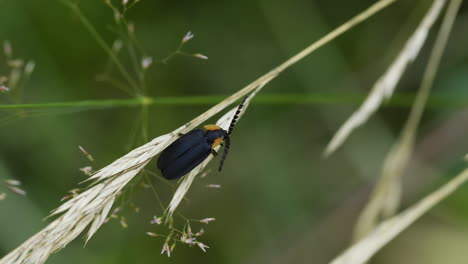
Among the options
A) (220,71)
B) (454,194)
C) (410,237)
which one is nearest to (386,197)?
(454,194)

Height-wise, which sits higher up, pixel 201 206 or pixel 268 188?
pixel 201 206

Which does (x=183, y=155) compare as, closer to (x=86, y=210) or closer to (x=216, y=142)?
(x=216, y=142)

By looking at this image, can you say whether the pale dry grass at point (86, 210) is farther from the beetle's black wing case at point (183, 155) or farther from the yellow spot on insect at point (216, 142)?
the yellow spot on insect at point (216, 142)

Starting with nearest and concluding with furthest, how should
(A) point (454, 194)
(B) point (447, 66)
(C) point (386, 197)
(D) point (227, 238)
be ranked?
(C) point (386, 197) < (A) point (454, 194) < (B) point (447, 66) < (D) point (227, 238)

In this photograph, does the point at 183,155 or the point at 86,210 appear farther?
the point at 183,155

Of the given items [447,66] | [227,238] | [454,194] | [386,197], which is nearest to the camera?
[386,197]

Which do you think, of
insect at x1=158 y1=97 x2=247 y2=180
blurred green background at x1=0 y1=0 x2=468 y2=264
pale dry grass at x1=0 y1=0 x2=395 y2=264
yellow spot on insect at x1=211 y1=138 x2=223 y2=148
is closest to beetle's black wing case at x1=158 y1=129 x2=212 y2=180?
insect at x1=158 y1=97 x2=247 y2=180

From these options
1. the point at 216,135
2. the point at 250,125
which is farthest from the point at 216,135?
the point at 250,125

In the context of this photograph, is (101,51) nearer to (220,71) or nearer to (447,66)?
(220,71)

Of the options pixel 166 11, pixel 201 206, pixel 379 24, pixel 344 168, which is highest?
pixel 166 11
